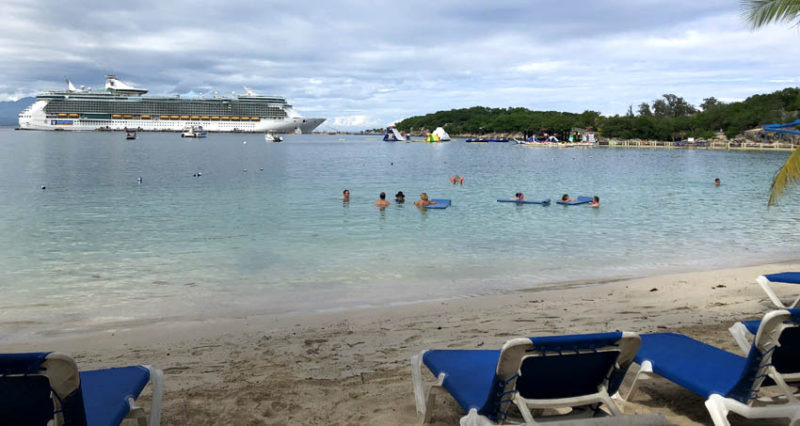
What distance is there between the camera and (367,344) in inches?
222

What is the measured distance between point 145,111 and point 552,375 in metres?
128

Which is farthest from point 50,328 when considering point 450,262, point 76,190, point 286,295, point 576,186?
point 576,186

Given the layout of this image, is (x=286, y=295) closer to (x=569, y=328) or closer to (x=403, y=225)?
(x=569, y=328)

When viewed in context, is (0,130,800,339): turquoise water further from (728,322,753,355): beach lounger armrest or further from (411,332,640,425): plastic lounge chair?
(411,332,640,425): plastic lounge chair

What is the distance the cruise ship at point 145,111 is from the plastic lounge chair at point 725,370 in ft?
393

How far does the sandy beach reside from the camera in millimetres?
3832

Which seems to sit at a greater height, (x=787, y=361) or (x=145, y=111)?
(x=145, y=111)

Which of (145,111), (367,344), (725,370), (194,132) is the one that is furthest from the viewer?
(145,111)

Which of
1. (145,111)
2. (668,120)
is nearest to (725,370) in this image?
(668,120)

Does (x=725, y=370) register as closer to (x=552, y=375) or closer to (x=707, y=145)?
(x=552, y=375)

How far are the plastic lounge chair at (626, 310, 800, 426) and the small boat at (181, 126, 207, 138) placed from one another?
10648cm

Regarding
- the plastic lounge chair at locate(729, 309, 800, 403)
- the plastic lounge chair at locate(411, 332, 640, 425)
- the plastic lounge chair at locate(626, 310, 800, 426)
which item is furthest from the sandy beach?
the plastic lounge chair at locate(411, 332, 640, 425)

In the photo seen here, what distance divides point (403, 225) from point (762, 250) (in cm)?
807

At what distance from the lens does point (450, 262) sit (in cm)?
1080
